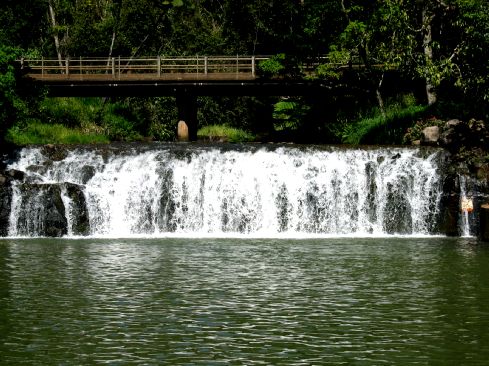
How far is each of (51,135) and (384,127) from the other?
18.7m

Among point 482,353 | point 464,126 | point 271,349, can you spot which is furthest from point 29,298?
point 464,126

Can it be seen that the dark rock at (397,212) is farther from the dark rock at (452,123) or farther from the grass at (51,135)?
the grass at (51,135)

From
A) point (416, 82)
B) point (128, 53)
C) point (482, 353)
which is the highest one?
point (128, 53)

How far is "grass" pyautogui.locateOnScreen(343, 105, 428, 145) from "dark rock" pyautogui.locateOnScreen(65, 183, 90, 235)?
15.9 metres

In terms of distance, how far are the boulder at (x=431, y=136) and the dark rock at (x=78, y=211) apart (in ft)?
48.7

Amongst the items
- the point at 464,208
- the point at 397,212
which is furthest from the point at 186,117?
the point at 464,208

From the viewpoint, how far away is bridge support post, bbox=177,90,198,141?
53062mm

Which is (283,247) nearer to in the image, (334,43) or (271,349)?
(271,349)

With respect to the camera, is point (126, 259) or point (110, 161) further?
point (110, 161)

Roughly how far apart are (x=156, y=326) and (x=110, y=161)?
2259 cm

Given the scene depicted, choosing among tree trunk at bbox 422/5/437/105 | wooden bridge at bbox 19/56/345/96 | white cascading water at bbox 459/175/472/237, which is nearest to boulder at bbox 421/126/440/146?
tree trunk at bbox 422/5/437/105

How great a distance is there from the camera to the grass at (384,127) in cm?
4341

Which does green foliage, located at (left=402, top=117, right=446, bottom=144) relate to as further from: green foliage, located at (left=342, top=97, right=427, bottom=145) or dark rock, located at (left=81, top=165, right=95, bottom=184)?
dark rock, located at (left=81, top=165, right=95, bottom=184)

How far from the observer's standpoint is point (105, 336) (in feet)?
45.8
